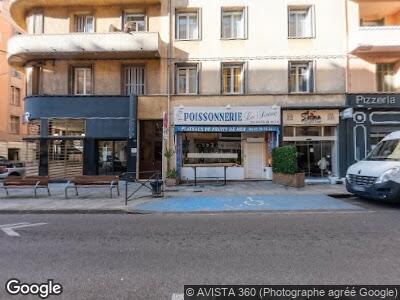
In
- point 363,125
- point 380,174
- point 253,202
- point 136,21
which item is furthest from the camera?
point 136,21

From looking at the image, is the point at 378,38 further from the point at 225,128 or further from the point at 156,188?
the point at 156,188

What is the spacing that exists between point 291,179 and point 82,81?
11864 millimetres

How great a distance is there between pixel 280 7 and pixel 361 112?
6681mm

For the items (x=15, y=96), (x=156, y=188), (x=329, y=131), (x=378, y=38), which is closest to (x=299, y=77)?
(x=329, y=131)

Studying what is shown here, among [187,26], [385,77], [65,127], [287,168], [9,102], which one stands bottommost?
[287,168]

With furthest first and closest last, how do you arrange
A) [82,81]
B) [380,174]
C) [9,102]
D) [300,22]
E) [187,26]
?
[9,102]
[82,81]
[187,26]
[300,22]
[380,174]

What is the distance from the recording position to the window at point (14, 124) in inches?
1331

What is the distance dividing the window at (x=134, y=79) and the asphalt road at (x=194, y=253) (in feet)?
34.6

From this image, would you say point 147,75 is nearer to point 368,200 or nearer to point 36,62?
point 36,62

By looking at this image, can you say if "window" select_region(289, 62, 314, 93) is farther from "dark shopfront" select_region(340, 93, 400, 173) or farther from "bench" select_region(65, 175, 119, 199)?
Result: "bench" select_region(65, 175, 119, 199)

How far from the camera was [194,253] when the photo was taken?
5.26 meters

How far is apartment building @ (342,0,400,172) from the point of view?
16.2m

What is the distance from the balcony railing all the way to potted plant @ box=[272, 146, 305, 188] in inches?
254

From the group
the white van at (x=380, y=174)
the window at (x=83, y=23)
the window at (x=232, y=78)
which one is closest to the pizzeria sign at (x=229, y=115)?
the window at (x=232, y=78)
